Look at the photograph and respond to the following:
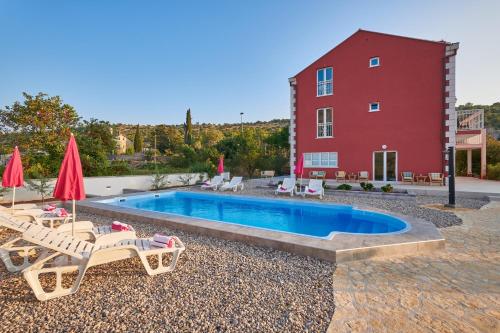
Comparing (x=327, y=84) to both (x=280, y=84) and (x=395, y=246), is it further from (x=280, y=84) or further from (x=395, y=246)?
(x=395, y=246)

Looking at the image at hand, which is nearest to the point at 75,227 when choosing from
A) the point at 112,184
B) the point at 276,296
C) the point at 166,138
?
the point at 276,296

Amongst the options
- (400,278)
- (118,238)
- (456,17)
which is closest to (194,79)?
(456,17)

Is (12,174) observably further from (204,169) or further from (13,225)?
(204,169)

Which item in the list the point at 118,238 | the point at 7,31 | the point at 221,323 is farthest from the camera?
the point at 7,31

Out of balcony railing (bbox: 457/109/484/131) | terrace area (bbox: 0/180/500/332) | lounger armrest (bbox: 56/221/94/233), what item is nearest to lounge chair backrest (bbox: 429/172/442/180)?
balcony railing (bbox: 457/109/484/131)

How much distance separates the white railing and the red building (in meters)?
3.71

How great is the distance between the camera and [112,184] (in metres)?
→ 15.9

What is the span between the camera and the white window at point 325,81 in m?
18.6

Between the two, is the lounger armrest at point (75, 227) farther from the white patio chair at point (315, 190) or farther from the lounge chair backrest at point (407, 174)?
the lounge chair backrest at point (407, 174)

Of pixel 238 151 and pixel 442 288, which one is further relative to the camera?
pixel 238 151

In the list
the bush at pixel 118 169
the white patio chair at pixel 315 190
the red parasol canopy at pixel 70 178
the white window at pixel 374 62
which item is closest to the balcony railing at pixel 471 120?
the white window at pixel 374 62

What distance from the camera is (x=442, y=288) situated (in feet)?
12.3

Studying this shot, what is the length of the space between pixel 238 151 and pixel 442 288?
22.8 meters

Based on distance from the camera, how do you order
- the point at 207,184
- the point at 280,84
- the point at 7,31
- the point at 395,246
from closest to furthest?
the point at 395,246
the point at 7,31
the point at 207,184
the point at 280,84
